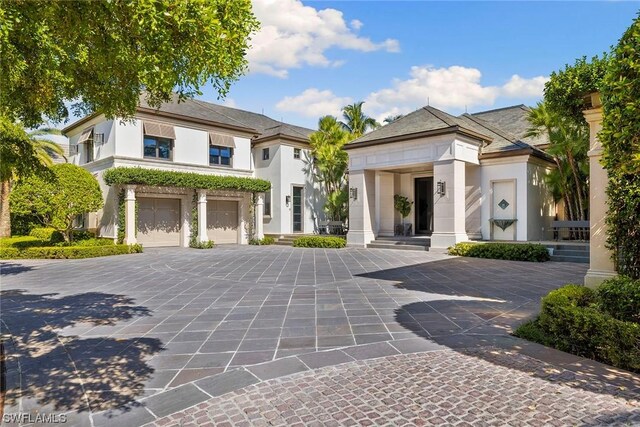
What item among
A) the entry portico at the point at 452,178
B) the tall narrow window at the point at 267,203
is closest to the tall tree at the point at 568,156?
the entry portico at the point at 452,178

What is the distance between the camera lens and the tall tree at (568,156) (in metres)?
13.4

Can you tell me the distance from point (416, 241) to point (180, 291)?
425 inches

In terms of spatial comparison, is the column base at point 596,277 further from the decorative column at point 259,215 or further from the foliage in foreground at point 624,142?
→ the decorative column at point 259,215

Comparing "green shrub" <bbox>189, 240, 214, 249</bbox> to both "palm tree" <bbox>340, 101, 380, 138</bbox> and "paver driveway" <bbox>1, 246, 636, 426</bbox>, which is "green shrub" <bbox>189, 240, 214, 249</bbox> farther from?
"palm tree" <bbox>340, 101, 380, 138</bbox>

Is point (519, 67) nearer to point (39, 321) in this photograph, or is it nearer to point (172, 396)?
point (172, 396)

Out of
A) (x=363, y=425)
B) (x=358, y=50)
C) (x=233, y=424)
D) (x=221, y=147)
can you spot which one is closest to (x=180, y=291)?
(x=233, y=424)

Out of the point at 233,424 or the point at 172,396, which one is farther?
the point at 172,396

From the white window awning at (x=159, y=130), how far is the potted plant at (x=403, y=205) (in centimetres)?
1133

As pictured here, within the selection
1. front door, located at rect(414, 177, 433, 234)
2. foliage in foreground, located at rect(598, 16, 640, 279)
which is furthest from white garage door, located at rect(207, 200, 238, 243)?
foliage in foreground, located at rect(598, 16, 640, 279)

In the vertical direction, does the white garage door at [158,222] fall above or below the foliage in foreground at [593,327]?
above

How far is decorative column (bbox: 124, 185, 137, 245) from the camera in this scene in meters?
16.5

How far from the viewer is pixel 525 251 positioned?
39.2 ft

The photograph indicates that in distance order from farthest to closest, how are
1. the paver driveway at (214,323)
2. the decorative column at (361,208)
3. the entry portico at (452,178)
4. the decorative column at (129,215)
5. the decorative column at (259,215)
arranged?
1. the decorative column at (259,215)
2. the decorative column at (361,208)
3. the decorative column at (129,215)
4. the entry portico at (452,178)
5. the paver driveway at (214,323)

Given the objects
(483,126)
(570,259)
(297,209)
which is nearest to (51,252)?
(297,209)
